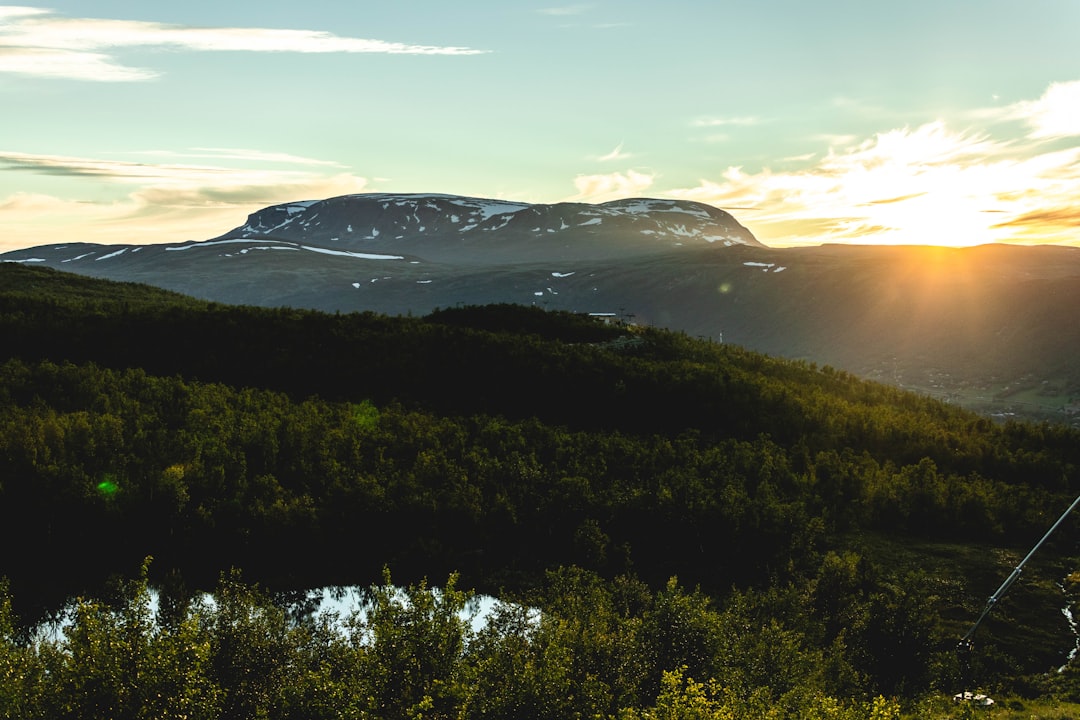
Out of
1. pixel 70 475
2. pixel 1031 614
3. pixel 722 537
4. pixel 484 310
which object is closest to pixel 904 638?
pixel 1031 614

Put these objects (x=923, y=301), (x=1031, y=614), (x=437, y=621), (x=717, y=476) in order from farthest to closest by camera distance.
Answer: (x=923, y=301) < (x=717, y=476) < (x=1031, y=614) < (x=437, y=621)

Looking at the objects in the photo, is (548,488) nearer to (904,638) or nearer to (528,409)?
(528,409)

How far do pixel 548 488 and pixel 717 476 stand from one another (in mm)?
8175

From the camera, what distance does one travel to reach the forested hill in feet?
91.4

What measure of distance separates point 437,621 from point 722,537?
16.0m

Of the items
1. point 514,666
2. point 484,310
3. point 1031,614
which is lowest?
point 1031,614

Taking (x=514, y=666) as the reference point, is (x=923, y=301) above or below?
above

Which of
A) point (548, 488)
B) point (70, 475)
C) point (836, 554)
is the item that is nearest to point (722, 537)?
point (836, 554)

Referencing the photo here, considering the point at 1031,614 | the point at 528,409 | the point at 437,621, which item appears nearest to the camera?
the point at 437,621

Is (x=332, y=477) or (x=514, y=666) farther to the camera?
(x=332, y=477)

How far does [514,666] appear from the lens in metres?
16.8

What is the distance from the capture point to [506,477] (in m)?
33.7

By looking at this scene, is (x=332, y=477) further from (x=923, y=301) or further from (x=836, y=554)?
(x=923, y=301)

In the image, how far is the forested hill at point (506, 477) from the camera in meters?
27.9
